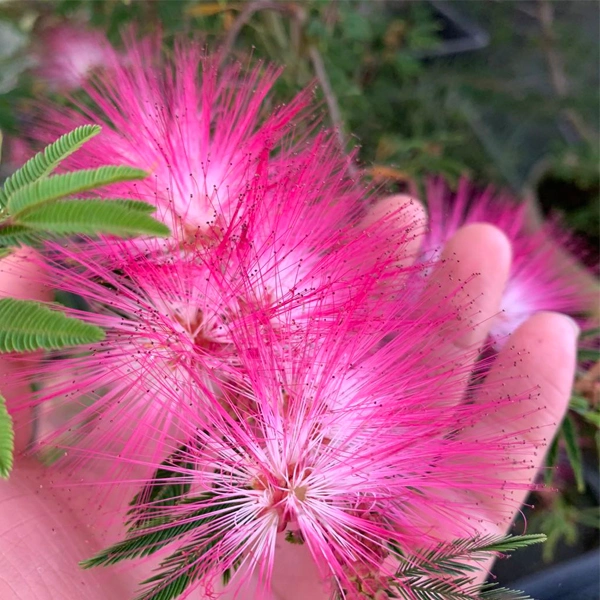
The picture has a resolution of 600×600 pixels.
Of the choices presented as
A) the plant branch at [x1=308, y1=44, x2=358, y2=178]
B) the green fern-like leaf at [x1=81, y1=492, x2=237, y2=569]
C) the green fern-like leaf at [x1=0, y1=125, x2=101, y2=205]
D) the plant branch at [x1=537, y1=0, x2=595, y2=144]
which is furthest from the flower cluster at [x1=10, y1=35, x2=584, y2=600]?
the plant branch at [x1=537, y1=0, x2=595, y2=144]

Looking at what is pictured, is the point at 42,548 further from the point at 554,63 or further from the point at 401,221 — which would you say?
the point at 554,63

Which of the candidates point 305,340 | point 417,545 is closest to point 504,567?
point 417,545

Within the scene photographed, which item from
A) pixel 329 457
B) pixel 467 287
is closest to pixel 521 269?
pixel 467 287

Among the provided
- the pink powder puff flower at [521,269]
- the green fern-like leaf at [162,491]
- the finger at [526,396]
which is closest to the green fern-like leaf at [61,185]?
the green fern-like leaf at [162,491]

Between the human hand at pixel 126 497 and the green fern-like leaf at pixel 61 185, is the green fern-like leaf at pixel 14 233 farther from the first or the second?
the human hand at pixel 126 497

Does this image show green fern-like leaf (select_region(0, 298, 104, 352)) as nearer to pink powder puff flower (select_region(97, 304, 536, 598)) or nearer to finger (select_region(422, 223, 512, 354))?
pink powder puff flower (select_region(97, 304, 536, 598))

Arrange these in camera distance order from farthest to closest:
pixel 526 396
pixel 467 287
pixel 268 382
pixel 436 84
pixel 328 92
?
pixel 436 84 → pixel 328 92 → pixel 467 287 → pixel 526 396 → pixel 268 382
